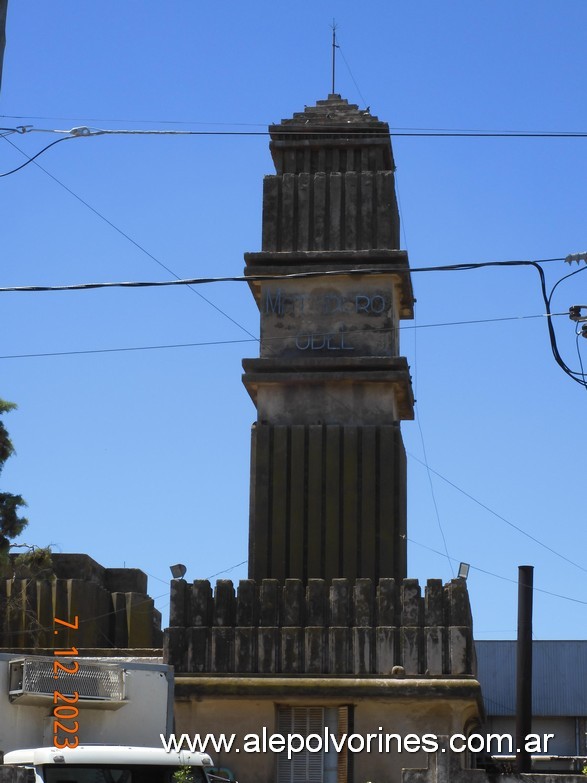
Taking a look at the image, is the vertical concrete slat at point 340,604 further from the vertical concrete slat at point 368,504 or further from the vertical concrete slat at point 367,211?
the vertical concrete slat at point 367,211

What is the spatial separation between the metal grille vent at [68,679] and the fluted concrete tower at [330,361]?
13.2 meters

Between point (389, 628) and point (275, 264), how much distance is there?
32.5 feet

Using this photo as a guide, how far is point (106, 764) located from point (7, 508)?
1339 centimetres

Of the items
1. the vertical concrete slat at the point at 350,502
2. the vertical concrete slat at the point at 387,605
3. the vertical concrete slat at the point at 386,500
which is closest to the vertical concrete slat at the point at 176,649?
the vertical concrete slat at the point at 387,605

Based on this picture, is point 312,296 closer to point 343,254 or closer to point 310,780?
point 343,254

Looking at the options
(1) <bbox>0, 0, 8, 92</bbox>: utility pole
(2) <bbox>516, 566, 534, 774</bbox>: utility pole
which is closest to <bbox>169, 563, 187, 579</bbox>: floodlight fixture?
(2) <bbox>516, 566, 534, 774</bbox>: utility pole

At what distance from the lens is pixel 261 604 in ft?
89.9

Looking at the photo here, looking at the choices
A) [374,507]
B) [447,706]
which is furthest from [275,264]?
[447,706]

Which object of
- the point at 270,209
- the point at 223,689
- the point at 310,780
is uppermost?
the point at 270,209

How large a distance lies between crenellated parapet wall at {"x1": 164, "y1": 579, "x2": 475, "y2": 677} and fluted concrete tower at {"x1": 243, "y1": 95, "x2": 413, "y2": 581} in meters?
3.56

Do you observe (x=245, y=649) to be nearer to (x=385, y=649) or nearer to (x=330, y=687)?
(x=330, y=687)

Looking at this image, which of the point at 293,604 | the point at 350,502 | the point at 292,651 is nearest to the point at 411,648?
the point at 292,651

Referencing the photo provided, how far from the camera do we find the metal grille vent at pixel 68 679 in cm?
1739

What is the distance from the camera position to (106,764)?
16109 mm
